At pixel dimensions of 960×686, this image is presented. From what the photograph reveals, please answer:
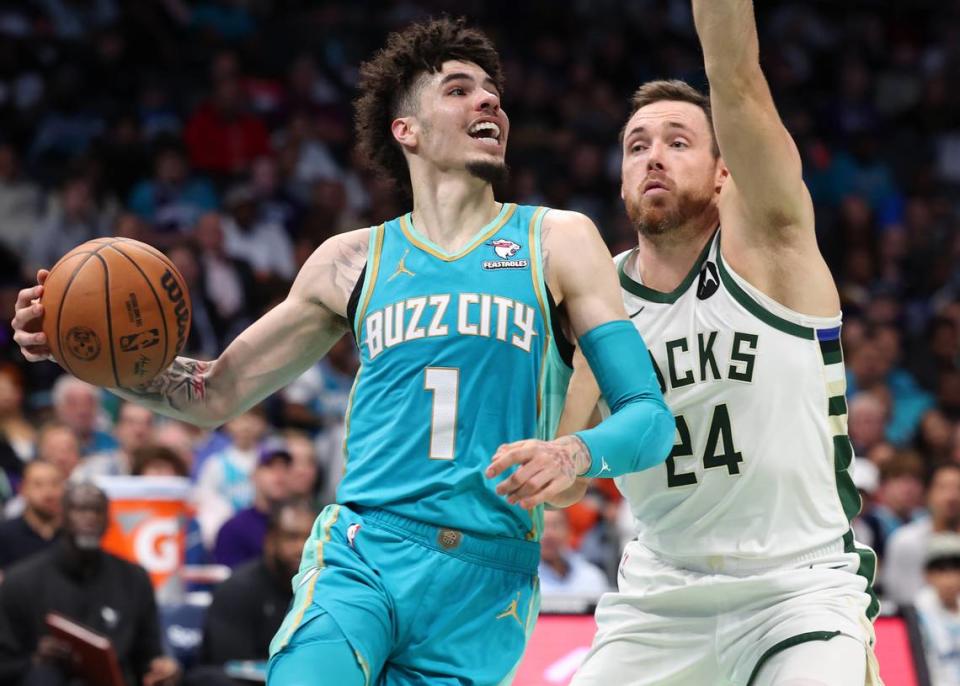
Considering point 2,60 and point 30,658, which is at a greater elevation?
point 2,60

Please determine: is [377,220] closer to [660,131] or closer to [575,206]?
[575,206]

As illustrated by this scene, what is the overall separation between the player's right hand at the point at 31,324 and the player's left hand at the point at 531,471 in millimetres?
1543

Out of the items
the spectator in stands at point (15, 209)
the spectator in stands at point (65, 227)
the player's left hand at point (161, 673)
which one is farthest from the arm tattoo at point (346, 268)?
the spectator in stands at point (15, 209)

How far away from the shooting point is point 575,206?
1430cm

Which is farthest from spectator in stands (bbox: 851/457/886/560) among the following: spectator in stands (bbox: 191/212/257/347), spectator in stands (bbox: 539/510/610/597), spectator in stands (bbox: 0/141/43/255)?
spectator in stands (bbox: 0/141/43/255)

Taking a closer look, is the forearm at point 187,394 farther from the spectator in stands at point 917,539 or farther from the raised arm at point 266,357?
the spectator in stands at point 917,539

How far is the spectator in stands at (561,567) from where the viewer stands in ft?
28.9

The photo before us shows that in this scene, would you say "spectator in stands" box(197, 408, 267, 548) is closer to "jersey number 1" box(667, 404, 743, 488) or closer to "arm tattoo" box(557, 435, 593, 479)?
"jersey number 1" box(667, 404, 743, 488)

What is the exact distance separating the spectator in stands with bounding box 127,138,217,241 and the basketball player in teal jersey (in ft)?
25.8

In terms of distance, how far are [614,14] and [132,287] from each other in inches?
525

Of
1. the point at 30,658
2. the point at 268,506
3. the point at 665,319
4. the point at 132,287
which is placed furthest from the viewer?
the point at 268,506

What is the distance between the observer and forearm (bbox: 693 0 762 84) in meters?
4.11

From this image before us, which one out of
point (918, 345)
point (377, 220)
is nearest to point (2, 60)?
point (377, 220)

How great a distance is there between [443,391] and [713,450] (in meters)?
0.93
